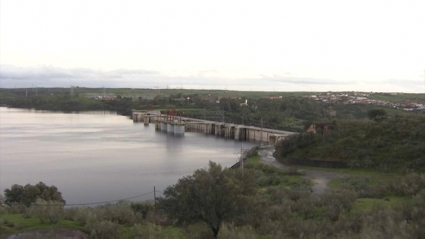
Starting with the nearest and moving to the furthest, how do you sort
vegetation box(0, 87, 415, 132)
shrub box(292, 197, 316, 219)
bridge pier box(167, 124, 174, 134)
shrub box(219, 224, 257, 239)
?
shrub box(219, 224, 257, 239)
shrub box(292, 197, 316, 219)
bridge pier box(167, 124, 174, 134)
vegetation box(0, 87, 415, 132)

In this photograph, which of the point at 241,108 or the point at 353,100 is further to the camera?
the point at 353,100

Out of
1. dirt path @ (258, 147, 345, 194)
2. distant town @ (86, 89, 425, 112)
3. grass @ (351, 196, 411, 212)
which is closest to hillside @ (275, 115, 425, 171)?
dirt path @ (258, 147, 345, 194)

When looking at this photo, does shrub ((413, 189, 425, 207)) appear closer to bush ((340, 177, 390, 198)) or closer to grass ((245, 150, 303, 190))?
bush ((340, 177, 390, 198))

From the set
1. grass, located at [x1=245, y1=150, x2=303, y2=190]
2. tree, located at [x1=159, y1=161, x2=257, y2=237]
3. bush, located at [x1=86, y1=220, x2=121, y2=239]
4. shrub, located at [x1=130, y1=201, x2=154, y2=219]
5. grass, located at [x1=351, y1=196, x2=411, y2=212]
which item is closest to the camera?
tree, located at [x1=159, y1=161, x2=257, y2=237]

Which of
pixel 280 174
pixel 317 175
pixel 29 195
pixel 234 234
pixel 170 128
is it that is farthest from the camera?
pixel 170 128

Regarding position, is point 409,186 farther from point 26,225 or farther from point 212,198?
point 26,225

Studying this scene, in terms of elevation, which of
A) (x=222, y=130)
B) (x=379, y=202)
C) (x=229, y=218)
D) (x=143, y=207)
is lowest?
(x=222, y=130)

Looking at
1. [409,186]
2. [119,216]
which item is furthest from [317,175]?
[119,216]

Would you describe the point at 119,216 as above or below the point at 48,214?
below

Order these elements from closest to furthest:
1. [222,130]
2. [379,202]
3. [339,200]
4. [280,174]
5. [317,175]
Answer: [339,200] < [379,202] < [317,175] < [280,174] < [222,130]
